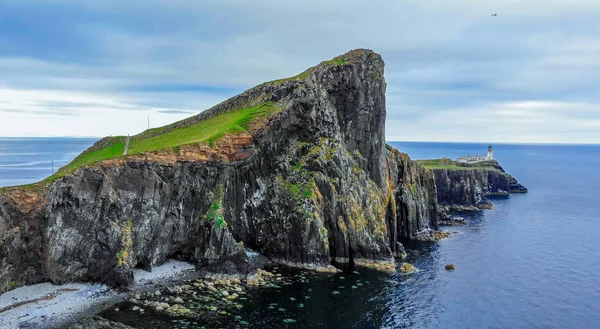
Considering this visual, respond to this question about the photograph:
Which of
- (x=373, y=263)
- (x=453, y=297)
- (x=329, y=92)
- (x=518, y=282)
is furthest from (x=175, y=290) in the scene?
(x=518, y=282)

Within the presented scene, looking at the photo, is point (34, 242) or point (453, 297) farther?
point (453, 297)

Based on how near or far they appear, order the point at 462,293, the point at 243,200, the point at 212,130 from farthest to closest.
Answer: the point at 212,130, the point at 243,200, the point at 462,293

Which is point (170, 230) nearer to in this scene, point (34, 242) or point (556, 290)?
point (34, 242)

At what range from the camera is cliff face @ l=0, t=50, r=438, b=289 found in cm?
5294

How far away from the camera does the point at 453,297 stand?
57969 millimetres

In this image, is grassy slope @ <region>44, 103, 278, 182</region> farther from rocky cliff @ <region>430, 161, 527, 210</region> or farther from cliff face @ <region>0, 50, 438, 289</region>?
rocky cliff @ <region>430, 161, 527, 210</region>

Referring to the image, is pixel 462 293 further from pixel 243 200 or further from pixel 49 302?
pixel 49 302

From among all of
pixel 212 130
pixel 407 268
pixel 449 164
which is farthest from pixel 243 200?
pixel 449 164

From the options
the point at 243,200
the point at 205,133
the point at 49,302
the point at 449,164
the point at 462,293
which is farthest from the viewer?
the point at 449,164

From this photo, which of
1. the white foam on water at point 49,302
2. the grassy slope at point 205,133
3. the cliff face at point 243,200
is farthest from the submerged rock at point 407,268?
the white foam on water at point 49,302

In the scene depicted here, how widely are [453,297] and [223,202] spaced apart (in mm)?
35766

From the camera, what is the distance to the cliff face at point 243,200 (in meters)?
52.9

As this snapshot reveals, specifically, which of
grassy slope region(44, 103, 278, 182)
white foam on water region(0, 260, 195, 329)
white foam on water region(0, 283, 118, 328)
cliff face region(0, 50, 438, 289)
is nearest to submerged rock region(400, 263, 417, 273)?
cliff face region(0, 50, 438, 289)

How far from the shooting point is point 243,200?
71000 mm
